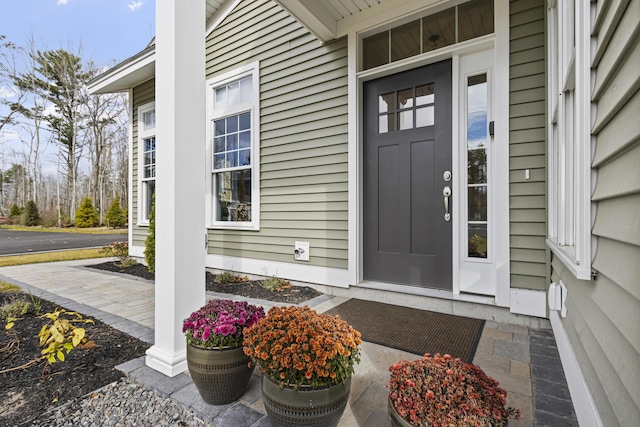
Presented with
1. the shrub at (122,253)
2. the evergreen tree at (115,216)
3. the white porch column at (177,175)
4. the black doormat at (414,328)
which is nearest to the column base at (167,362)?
the white porch column at (177,175)

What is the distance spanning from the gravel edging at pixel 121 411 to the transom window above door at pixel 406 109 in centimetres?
283

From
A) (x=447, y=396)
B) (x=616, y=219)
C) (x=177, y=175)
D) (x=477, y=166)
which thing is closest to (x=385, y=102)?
(x=477, y=166)

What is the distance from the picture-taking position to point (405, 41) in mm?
3102

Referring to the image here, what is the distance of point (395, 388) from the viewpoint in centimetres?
99

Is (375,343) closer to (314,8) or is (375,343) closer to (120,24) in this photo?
(314,8)

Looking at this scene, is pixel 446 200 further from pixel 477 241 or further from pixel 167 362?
pixel 167 362

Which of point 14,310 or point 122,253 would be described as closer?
point 14,310

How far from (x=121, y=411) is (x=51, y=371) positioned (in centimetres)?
71

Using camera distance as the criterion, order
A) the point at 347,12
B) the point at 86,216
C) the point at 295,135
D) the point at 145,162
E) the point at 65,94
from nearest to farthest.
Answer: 1. the point at 347,12
2. the point at 295,135
3. the point at 145,162
4. the point at 86,216
5. the point at 65,94

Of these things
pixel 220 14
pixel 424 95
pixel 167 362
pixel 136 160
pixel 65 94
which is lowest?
pixel 167 362

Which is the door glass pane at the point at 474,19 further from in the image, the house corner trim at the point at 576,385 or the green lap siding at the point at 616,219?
→ the house corner trim at the point at 576,385

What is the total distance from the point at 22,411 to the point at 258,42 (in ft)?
13.8

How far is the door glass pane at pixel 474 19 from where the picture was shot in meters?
2.71

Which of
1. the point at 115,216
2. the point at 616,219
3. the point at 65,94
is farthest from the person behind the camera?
the point at 65,94
